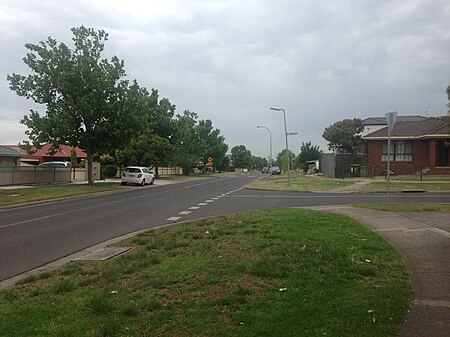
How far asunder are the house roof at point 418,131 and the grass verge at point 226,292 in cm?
3703

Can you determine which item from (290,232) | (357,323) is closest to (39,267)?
(290,232)

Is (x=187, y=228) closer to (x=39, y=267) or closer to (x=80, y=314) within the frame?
(x=39, y=267)

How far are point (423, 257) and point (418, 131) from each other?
134 feet

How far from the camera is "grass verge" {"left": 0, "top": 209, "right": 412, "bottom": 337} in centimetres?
416

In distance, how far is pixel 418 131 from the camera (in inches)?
1735

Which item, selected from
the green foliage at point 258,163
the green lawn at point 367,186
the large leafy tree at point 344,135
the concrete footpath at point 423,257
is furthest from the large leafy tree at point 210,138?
the green foliage at point 258,163

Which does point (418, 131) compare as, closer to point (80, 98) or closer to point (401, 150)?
point (401, 150)

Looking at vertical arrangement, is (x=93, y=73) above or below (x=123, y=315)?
above

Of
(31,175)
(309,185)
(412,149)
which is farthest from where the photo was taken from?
(412,149)

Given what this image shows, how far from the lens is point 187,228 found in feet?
35.3

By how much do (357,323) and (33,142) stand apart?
101ft

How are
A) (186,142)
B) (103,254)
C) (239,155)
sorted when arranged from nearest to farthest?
(103,254)
(186,142)
(239,155)

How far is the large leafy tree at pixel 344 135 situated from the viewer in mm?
46812

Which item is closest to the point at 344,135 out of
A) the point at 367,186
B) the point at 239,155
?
the point at 367,186
